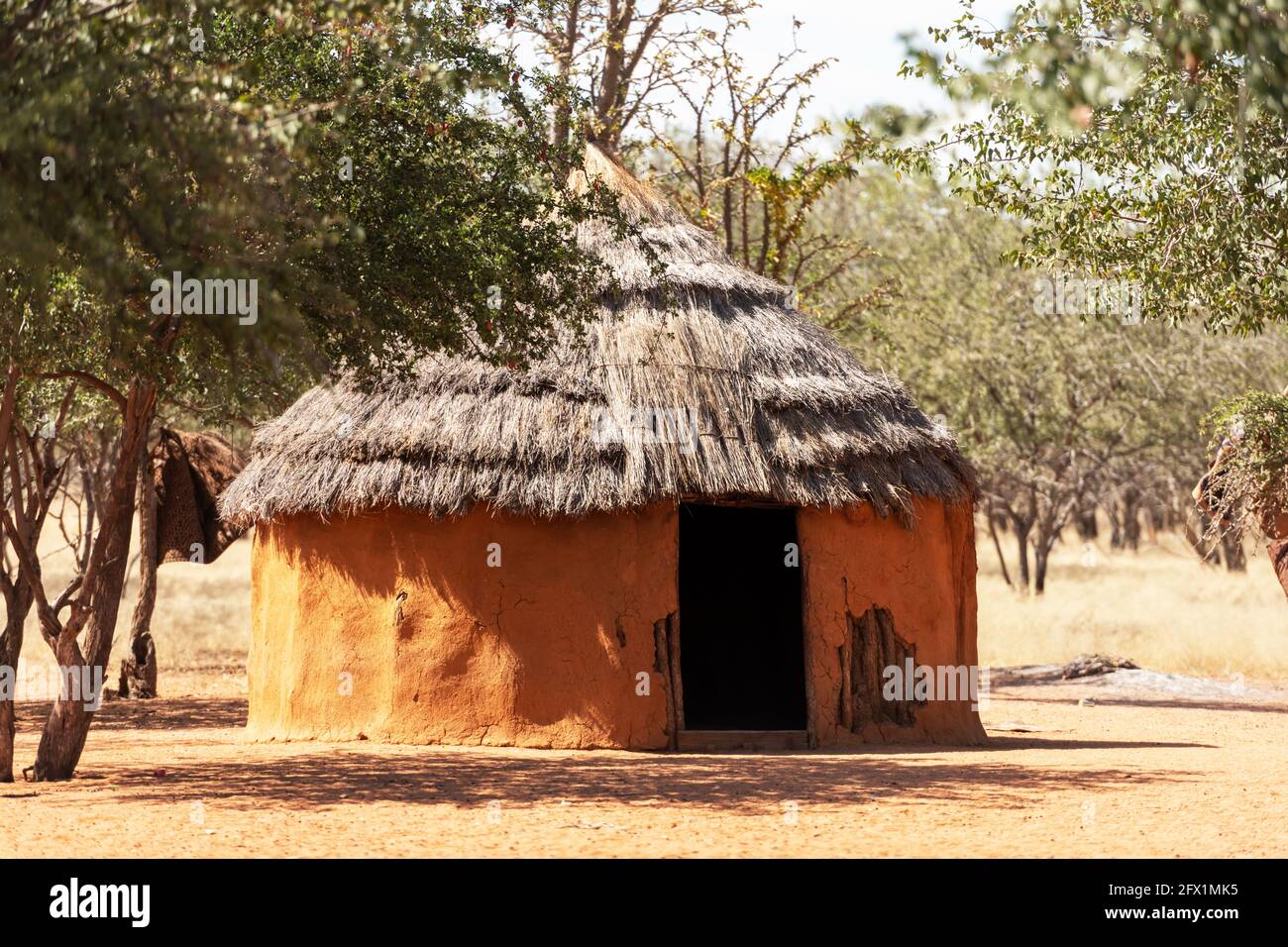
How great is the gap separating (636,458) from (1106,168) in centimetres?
387

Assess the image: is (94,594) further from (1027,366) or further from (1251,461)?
(1027,366)

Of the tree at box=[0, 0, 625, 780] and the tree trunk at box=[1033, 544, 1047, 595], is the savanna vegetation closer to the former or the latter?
the tree at box=[0, 0, 625, 780]

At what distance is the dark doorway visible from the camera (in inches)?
597

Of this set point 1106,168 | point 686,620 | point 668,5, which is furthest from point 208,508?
point 1106,168

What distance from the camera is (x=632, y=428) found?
11.1 metres

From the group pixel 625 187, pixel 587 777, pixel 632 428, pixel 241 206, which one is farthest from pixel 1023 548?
pixel 241 206

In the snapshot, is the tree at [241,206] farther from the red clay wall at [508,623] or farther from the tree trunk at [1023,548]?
the tree trunk at [1023,548]

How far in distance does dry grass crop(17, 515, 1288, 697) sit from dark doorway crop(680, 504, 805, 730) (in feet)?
16.5

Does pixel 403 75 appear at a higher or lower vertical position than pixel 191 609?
higher

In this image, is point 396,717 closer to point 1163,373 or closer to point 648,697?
point 648,697

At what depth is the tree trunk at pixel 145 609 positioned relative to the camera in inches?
608

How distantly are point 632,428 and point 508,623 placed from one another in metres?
1.71

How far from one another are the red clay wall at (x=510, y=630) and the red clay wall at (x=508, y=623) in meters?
0.01

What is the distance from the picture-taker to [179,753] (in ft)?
35.3
